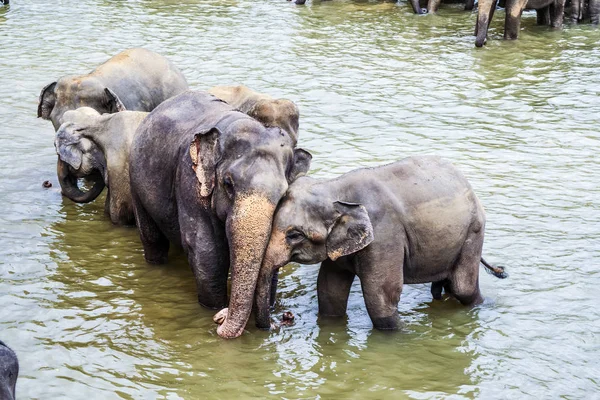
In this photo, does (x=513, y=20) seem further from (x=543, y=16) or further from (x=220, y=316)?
(x=220, y=316)

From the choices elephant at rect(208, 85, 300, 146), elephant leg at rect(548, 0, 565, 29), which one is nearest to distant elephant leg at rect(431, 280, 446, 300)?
elephant at rect(208, 85, 300, 146)

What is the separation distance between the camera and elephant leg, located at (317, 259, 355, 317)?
581 cm

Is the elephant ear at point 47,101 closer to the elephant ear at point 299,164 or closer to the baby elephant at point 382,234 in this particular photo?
the elephant ear at point 299,164

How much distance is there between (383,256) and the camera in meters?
5.50

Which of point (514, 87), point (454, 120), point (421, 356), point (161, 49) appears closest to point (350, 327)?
point (421, 356)

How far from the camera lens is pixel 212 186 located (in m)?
5.55

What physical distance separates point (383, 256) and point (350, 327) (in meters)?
0.58

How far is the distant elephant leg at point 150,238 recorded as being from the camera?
258 inches

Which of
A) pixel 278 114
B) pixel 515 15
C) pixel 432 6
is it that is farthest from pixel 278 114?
pixel 432 6

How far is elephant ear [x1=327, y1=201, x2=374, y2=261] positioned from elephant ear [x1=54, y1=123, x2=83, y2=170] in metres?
2.82

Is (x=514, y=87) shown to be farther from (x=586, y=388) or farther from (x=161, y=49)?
(x=586, y=388)

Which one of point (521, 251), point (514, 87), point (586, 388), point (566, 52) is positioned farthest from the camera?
point (566, 52)

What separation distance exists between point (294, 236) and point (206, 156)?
0.70 metres

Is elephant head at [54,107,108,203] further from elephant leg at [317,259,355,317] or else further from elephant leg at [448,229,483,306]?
elephant leg at [448,229,483,306]
